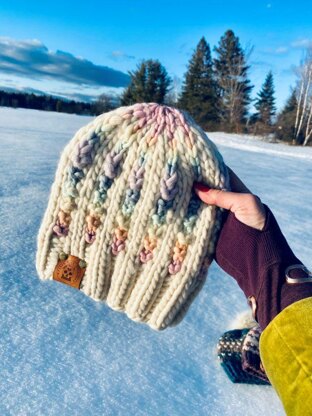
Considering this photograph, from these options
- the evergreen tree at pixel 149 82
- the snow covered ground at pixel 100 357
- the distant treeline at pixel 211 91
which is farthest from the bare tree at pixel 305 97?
the snow covered ground at pixel 100 357

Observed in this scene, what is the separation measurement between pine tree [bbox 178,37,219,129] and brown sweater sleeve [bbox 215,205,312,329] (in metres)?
15.5

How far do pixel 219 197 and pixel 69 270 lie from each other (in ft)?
0.98

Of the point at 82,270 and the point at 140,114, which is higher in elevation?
the point at 140,114

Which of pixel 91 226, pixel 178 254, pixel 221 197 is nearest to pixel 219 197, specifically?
pixel 221 197

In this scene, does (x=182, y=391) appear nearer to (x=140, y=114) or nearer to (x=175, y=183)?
(x=175, y=183)

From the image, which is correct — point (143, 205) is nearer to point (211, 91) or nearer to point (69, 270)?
point (69, 270)

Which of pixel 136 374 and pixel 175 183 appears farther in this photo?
pixel 136 374

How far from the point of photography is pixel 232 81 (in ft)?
52.7

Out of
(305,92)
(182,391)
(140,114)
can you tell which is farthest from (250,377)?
(305,92)

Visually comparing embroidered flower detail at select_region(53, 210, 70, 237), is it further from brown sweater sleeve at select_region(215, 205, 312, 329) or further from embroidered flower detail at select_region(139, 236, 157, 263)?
brown sweater sleeve at select_region(215, 205, 312, 329)

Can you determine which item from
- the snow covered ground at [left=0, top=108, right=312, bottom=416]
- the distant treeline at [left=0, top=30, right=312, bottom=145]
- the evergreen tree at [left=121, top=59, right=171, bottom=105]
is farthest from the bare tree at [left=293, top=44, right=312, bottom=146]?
the snow covered ground at [left=0, top=108, right=312, bottom=416]

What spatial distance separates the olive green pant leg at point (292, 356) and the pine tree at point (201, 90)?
15658 millimetres

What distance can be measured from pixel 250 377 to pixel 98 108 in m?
18.6

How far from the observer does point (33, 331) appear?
29.7 inches
